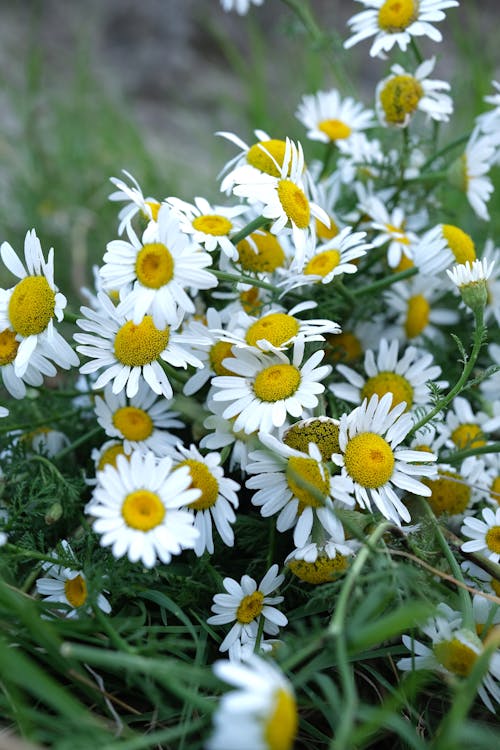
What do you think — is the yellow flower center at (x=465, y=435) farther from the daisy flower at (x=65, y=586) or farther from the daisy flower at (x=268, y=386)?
the daisy flower at (x=65, y=586)

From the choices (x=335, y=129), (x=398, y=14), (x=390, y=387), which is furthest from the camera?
(x=335, y=129)

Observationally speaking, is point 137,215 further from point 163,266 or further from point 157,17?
point 157,17

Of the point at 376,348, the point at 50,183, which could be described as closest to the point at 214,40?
the point at 50,183

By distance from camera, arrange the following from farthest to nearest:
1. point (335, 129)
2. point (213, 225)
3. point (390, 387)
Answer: point (335, 129) < point (390, 387) < point (213, 225)

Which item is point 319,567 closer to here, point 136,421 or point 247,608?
point 247,608

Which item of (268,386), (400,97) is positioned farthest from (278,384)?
(400,97)

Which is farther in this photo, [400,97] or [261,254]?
[400,97]

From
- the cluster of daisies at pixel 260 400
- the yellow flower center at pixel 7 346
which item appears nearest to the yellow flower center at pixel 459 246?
the cluster of daisies at pixel 260 400
